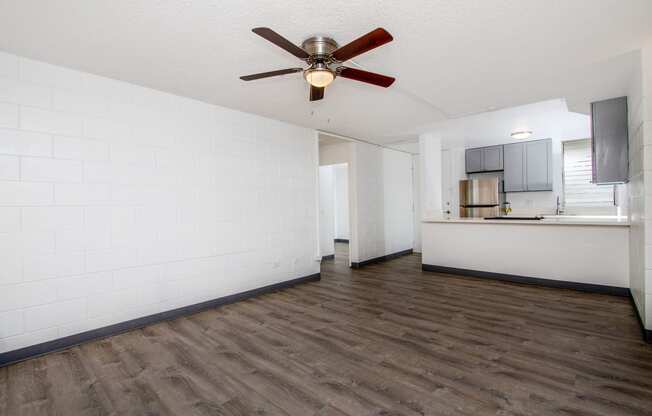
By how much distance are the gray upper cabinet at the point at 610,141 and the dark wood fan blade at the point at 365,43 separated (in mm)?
3581

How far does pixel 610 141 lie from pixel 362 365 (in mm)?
4093

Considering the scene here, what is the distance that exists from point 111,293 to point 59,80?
2125mm

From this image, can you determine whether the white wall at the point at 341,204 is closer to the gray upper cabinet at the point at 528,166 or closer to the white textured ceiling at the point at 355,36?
the gray upper cabinet at the point at 528,166

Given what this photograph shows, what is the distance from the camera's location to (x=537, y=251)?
15.7 feet

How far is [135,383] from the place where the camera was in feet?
7.43

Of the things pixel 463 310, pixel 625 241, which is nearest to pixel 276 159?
pixel 463 310

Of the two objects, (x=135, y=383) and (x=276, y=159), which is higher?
(x=276, y=159)

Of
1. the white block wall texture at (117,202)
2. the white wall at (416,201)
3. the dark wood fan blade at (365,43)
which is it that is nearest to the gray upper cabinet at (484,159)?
the white wall at (416,201)

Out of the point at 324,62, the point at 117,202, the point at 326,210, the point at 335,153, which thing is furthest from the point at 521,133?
the point at 117,202

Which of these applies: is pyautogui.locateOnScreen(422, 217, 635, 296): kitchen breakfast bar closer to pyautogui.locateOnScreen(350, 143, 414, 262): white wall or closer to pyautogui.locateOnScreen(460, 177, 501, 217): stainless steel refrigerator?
pyautogui.locateOnScreen(350, 143, 414, 262): white wall

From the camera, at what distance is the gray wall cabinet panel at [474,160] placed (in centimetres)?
736

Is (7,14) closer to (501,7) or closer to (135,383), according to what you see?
(135,383)

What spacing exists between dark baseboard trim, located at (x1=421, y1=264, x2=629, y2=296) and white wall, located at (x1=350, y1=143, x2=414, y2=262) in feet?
4.09

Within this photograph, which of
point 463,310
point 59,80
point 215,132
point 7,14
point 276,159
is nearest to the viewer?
point 7,14
